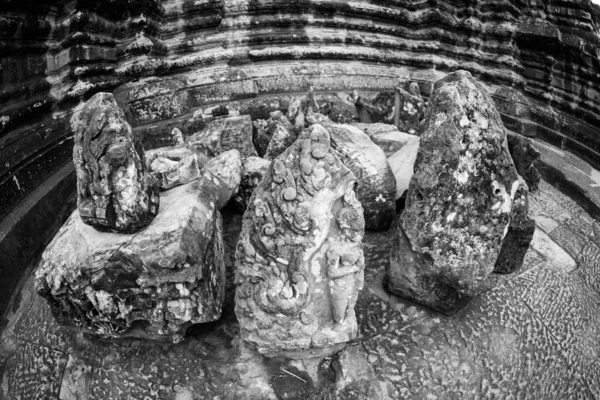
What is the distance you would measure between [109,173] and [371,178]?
1.16 metres

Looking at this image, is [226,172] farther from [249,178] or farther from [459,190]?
[459,190]

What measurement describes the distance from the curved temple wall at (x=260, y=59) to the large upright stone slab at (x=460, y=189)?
2.25 m

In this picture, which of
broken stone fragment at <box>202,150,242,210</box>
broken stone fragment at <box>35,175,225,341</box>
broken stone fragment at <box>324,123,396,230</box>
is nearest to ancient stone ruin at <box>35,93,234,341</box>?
broken stone fragment at <box>35,175,225,341</box>

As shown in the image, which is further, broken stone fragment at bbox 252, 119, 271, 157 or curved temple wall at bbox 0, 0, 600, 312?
broken stone fragment at bbox 252, 119, 271, 157

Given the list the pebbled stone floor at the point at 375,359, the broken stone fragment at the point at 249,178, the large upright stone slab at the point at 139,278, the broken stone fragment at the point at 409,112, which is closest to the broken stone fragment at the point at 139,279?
the large upright stone slab at the point at 139,278

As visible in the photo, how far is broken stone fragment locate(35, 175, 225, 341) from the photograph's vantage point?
1550 mm

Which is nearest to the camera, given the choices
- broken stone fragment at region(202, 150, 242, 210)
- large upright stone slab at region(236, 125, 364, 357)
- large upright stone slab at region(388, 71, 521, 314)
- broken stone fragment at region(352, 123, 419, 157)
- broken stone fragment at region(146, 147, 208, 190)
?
large upright stone slab at region(236, 125, 364, 357)

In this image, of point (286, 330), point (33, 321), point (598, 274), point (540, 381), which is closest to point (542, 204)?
point (598, 274)

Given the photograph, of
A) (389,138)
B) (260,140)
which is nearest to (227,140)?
(260,140)

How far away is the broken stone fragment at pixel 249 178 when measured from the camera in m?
2.34

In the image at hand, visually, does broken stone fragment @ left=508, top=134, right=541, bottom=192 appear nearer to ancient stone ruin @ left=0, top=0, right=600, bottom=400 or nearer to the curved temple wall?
ancient stone ruin @ left=0, top=0, right=600, bottom=400

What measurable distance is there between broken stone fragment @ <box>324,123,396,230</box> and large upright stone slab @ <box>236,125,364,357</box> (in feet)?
2.03

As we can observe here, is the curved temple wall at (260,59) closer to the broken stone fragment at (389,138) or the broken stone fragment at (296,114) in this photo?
the broken stone fragment at (296,114)

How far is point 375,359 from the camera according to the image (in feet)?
5.45
